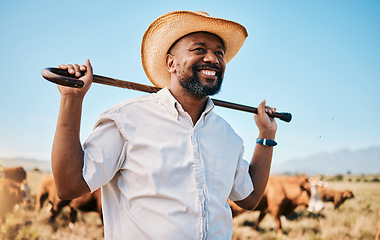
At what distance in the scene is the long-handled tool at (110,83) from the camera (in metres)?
1.52

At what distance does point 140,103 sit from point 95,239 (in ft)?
24.4

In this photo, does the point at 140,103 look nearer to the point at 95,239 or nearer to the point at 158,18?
the point at 158,18

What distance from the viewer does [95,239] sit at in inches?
331

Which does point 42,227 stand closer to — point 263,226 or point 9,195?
point 9,195

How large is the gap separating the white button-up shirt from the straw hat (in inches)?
21.6

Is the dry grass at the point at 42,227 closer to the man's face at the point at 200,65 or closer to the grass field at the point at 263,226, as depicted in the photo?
the grass field at the point at 263,226

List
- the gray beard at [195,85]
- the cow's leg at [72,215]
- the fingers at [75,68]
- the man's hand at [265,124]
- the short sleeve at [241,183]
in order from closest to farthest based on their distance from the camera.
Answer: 1. the fingers at [75,68]
2. the gray beard at [195,85]
3. the short sleeve at [241,183]
4. the man's hand at [265,124]
5. the cow's leg at [72,215]

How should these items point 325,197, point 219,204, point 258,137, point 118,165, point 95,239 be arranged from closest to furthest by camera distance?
1. point 118,165
2. point 219,204
3. point 258,137
4. point 95,239
5. point 325,197

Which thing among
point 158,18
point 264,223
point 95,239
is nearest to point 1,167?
point 95,239

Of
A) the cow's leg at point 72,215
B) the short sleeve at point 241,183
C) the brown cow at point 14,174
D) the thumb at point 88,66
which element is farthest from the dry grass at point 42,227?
the thumb at point 88,66

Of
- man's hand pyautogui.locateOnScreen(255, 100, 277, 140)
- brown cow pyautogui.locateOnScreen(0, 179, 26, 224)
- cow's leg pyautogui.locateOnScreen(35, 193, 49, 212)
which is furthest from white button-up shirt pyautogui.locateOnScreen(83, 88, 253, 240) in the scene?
brown cow pyautogui.locateOnScreen(0, 179, 26, 224)

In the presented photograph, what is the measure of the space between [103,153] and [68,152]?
18cm

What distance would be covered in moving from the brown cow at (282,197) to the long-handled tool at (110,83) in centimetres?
628

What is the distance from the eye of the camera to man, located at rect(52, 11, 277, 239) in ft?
5.11
